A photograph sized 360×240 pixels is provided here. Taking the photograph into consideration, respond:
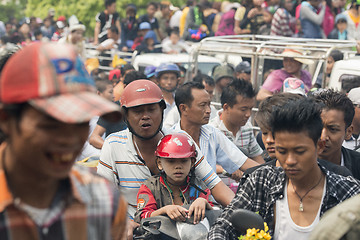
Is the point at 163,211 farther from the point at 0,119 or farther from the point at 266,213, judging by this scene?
the point at 0,119

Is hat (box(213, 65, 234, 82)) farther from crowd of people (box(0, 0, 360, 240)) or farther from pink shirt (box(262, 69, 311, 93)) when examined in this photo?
pink shirt (box(262, 69, 311, 93))

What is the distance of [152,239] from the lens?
14.4ft

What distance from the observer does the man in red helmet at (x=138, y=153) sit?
490 centimetres

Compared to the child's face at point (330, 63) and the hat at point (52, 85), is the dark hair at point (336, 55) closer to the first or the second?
the child's face at point (330, 63)

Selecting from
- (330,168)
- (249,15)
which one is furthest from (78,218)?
(249,15)

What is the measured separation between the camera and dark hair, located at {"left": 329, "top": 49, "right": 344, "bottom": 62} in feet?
30.4

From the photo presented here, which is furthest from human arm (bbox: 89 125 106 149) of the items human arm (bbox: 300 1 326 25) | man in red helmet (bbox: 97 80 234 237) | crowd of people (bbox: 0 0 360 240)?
human arm (bbox: 300 1 326 25)

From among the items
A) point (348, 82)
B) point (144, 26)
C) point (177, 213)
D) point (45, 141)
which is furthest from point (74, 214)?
point (144, 26)

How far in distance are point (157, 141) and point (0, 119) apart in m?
3.13

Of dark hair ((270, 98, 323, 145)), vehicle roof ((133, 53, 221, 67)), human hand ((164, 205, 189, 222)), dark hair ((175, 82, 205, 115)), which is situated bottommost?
vehicle roof ((133, 53, 221, 67))

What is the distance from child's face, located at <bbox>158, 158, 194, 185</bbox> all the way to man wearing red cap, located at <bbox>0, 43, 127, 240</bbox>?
2.53m

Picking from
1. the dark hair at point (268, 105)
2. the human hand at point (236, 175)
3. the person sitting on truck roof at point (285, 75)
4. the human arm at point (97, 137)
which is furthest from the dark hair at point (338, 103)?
the person sitting on truck roof at point (285, 75)

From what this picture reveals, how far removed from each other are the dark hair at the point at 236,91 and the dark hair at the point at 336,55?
2.36 meters

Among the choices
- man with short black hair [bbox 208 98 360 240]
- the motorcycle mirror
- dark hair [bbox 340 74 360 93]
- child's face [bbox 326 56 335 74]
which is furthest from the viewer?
child's face [bbox 326 56 335 74]
